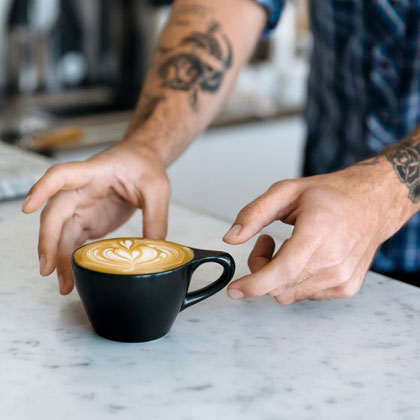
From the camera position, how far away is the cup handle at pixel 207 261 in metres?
0.75

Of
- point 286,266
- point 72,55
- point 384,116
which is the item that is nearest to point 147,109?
point 384,116

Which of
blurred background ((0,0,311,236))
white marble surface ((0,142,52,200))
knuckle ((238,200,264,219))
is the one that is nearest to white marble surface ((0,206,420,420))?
knuckle ((238,200,264,219))

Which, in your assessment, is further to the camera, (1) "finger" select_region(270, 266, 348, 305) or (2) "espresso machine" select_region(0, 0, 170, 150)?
(2) "espresso machine" select_region(0, 0, 170, 150)

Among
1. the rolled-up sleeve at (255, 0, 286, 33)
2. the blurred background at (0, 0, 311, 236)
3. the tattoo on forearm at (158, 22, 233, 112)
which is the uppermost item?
the rolled-up sleeve at (255, 0, 286, 33)

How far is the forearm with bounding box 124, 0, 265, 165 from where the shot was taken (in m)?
1.24

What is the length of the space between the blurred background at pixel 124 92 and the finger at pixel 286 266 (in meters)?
1.91

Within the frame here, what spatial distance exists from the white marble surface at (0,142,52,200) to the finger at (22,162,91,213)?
1.02ft

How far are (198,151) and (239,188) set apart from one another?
277 mm

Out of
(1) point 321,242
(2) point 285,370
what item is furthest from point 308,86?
(2) point 285,370

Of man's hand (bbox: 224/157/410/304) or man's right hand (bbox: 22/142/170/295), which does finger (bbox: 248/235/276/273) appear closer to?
man's hand (bbox: 224/157/410/304)

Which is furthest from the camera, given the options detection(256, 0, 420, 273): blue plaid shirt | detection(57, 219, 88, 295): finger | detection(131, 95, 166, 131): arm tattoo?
detection(256, 0, 420, 273): blue plaid shirt

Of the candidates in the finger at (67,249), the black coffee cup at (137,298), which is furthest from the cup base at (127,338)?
the finger at (67,249)

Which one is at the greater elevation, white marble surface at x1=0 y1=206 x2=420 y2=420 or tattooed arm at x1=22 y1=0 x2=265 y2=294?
tattooed arm at x1=22 y1=0 x2=265 y2=294

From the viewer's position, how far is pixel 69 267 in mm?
870
